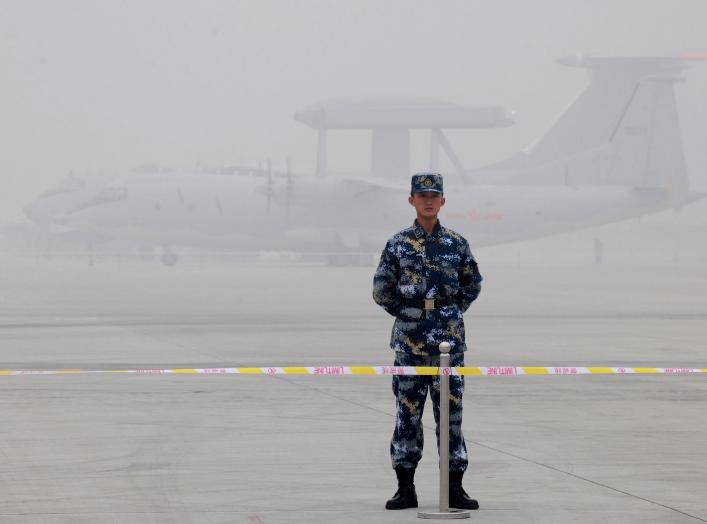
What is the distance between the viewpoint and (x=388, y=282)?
9297 millimetres

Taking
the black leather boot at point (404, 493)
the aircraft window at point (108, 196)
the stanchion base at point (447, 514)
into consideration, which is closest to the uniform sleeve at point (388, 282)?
the black leather boot at point (404, 493)

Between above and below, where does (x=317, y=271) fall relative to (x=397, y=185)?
below

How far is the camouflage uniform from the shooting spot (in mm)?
9219

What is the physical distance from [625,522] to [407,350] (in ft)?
5.65

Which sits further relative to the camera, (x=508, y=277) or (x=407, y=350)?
(x=508, y=277)

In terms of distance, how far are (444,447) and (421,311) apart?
0.88m

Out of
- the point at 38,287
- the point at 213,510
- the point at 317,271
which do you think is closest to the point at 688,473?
the point at 213,510

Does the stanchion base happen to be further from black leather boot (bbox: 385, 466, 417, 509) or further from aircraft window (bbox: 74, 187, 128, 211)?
aircraft window (bbox: 74, 187, 128, 211)

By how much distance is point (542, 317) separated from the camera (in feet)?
107

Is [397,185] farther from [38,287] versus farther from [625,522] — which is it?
[625,522]

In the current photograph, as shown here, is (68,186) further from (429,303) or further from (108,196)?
(429,303)

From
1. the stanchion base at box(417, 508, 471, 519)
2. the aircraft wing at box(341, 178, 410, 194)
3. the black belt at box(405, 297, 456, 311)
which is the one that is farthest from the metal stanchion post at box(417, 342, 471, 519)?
the aircraft wing at box(341, 178, 410, 194)

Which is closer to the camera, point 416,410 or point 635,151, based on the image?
point 416,410

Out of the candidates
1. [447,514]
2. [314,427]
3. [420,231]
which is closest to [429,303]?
[420,231]
